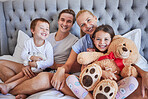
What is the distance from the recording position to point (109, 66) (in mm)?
1009

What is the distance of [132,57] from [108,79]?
12.2 inches

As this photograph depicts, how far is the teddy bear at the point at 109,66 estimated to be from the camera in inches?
33.0

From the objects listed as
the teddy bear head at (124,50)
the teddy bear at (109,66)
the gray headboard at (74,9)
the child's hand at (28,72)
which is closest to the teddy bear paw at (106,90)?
the teddy bear at (109,66)

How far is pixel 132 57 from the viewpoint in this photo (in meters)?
1.00

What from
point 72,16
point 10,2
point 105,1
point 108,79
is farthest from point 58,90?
point 10,2

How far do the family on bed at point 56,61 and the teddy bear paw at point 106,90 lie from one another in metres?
0.07

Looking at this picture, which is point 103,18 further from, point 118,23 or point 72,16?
point 72,16

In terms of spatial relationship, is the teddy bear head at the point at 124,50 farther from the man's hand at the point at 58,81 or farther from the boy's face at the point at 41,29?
the boy's face at the point at 41,29

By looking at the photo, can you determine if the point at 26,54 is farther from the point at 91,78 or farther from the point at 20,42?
the point at 91,78

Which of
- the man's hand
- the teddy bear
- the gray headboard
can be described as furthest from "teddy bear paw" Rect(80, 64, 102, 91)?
the gray headboard

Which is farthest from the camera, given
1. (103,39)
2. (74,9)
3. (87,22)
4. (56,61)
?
(74,9)

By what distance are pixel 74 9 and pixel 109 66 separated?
43.9 inches

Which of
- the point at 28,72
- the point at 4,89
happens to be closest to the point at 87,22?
the point at 28,72

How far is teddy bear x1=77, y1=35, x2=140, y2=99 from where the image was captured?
838 mm
